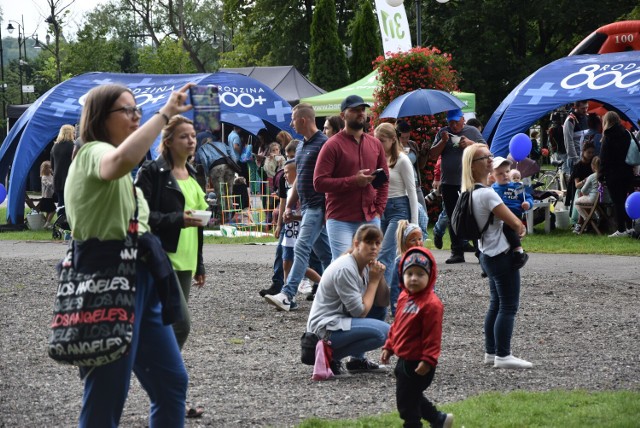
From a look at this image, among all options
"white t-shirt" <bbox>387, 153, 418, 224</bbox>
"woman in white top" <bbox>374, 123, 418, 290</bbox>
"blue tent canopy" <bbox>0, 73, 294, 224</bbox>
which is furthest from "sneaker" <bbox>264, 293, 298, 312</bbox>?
"blue tent canopy" <bbox>0, 73, 294, 224</bbox>

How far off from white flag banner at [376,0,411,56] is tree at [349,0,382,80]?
46.1ft

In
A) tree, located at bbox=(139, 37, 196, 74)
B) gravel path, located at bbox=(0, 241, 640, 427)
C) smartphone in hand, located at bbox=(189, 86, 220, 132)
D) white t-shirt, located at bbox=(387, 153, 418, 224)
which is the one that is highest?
tree, located at bbox=(139, 37, 196, 74)

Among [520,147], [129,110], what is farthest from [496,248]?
[520,147]

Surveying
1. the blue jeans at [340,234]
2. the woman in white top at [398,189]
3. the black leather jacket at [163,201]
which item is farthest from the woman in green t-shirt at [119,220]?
the woman in white top at [398,189]

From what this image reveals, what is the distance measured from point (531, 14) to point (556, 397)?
39.6m

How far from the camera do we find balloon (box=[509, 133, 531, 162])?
17.2m

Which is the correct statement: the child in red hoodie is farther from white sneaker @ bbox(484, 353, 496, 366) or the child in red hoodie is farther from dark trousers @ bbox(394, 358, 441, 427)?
white sneaker @ bbox(484, 353, 496, 366)

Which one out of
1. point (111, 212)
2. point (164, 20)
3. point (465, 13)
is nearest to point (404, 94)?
point (111, 212)

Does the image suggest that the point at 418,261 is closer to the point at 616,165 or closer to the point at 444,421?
the point at 444,421

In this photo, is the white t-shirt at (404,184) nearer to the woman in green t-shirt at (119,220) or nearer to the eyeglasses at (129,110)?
the woman in green t-shirt at (119,220)

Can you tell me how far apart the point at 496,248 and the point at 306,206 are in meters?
2.67

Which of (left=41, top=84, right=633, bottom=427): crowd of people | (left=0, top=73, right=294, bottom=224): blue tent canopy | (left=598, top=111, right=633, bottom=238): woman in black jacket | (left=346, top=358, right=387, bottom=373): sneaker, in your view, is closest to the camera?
(left=41, top=84, right=633, bottom=427): crowd of people

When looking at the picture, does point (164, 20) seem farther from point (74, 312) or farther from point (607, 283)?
point (74, 312)

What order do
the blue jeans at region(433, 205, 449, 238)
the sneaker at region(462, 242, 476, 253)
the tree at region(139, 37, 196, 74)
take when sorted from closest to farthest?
the blue jeans at region(433, 205, 449, 238), the sneaker at region(462, 242, 476, 253), the tree at region(139, 37, 196, 74)
